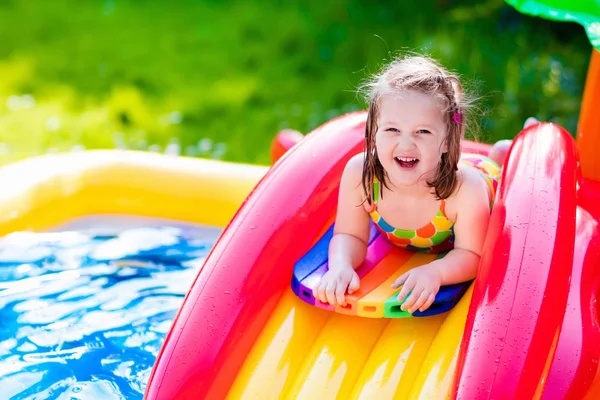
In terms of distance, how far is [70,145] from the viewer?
13.9 ft

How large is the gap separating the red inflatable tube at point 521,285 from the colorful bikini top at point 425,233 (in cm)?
13

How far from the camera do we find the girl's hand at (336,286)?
1.83m

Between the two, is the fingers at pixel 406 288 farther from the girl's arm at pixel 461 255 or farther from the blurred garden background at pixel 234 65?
the blurred garden background at pixel 234 65

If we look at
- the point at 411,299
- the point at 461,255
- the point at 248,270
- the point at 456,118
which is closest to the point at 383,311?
the point at 411,299

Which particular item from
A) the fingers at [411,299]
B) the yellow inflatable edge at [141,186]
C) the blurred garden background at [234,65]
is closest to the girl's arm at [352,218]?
the fingers at [411,299]

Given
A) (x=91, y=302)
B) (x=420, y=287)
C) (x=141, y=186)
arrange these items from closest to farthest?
(x=420, y=287)
(x=91, y=302)
(x=141, y=186)

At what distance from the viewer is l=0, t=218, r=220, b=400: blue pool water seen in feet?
7.23

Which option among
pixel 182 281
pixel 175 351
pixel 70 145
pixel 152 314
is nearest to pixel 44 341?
pixel 152 314

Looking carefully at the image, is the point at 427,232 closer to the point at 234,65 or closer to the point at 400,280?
the point at 400,280

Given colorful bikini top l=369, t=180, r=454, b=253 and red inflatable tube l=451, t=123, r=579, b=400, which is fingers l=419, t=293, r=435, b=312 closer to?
red inflatable tube l=451, t=123, r=579, b=400

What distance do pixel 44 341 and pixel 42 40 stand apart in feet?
11.6

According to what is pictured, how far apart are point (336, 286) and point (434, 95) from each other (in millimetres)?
467

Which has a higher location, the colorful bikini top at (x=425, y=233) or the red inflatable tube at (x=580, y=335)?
the colorful bikini top at (x=425, y=233)

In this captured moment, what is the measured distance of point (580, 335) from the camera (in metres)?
1.94
